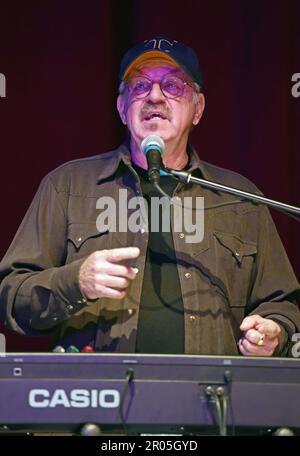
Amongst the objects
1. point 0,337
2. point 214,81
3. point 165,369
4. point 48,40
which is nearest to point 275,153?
point 214,81

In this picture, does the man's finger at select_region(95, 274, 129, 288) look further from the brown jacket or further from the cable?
Result: the cable

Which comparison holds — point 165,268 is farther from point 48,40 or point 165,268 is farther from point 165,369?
point 48,40

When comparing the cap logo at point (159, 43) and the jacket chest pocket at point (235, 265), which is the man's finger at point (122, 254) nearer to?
the jacket chest pocket at point (235, 265)

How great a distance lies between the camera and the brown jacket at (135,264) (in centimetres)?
262

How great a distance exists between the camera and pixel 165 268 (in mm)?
2799

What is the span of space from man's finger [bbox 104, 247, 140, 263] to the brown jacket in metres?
0.24

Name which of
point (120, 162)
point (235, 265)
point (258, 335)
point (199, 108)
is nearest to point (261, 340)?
point (258, 335)

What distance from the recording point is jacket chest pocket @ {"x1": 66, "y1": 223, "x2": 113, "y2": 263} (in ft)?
9.16

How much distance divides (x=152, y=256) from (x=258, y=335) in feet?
1.77

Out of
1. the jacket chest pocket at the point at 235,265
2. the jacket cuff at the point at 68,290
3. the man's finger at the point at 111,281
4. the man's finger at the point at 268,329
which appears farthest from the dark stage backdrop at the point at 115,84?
the man's finger at the point at 111,281

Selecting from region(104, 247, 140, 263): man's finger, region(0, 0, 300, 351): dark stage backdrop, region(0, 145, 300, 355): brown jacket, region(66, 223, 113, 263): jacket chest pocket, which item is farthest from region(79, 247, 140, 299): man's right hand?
region(0, 0, 300, 351): dark stage backdrop

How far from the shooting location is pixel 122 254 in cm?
221

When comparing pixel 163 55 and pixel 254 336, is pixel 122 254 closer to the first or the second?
pixel 254 336

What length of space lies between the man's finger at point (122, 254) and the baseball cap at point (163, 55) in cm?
92
